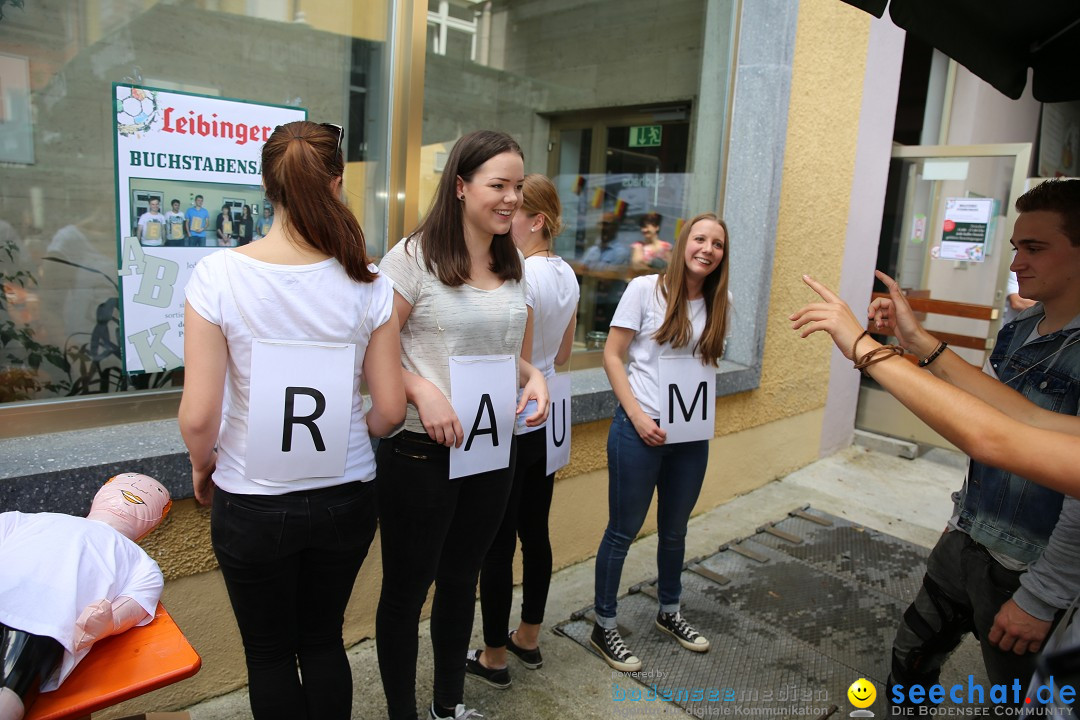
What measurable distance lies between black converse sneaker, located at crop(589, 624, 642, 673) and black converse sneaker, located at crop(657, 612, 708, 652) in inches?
9.6

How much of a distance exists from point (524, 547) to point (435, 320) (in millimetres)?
1067

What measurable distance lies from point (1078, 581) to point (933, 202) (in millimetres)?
4840

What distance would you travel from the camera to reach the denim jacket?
6.15ft

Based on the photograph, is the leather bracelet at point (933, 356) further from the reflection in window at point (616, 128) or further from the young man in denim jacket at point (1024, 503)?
the reflection in window at point (616, 128)

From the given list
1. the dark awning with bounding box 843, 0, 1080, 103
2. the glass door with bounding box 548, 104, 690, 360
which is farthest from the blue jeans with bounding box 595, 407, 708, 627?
the glass door with bounding box 548, 104, 690, 360

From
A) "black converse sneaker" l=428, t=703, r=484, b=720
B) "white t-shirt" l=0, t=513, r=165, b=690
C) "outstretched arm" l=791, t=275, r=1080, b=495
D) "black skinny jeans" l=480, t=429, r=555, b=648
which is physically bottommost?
"black converse sneaker" l=428, t=703, r=484, b=720

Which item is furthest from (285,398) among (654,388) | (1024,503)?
(1024,503)

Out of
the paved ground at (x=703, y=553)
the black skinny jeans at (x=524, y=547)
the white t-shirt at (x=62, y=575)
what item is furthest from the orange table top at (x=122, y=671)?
the paved ground at (x=703, y=553)

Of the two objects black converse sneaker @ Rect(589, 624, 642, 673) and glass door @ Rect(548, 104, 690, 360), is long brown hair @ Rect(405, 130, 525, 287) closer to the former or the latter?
black converse sneaker @ Rect(589, 624, 642, 673)

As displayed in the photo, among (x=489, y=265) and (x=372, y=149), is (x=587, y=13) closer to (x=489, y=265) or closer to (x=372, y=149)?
(x=372, y=149)

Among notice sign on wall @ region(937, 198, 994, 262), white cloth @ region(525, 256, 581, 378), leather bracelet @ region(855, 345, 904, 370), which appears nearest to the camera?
leather bracelet @ region(855, 345, 904, 370)

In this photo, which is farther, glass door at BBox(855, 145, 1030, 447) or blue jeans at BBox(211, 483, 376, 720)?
glass door at BBox(855, 145, 1030, 447)

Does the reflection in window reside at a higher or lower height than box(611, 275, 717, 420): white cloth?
higher

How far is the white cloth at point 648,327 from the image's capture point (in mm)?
2893
